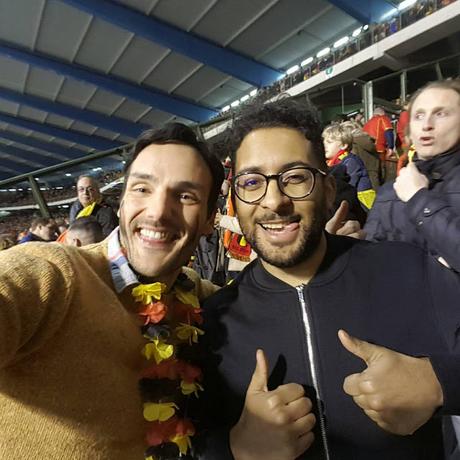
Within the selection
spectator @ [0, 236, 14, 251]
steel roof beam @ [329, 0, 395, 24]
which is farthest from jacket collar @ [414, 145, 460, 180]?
steel roof beam @ [329, 0, 395, 24]

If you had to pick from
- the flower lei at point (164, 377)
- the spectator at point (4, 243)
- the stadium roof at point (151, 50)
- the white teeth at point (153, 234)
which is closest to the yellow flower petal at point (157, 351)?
the flower lei at point (164, 377)

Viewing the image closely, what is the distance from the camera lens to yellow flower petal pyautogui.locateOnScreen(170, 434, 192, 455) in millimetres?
1253

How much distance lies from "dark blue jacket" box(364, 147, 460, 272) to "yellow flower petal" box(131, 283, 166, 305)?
0.89 m

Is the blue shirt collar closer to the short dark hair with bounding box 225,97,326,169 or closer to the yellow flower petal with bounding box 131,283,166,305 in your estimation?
the yellow flower petal with bounding box 131,283,166,305

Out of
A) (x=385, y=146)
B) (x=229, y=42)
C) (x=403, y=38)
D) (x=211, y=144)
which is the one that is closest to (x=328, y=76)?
(x=403, y=38)

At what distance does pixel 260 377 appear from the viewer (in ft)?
3.59

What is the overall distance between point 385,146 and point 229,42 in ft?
44.6

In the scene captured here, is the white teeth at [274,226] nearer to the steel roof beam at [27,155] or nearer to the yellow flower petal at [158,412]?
the yellow flower petal at [158,412]

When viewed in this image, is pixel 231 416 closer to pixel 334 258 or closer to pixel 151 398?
pixel 151 398

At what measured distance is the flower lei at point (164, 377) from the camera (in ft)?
4.10

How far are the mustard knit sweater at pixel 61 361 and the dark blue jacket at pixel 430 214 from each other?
101 cm

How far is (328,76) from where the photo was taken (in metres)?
15.5

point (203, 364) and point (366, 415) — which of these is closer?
point (366, 415)

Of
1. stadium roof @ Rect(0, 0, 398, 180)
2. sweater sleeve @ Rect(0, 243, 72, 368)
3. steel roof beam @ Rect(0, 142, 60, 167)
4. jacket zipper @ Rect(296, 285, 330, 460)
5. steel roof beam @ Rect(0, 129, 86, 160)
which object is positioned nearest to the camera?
sweater sleeve @ Rect(0, 243, 72, 368)
